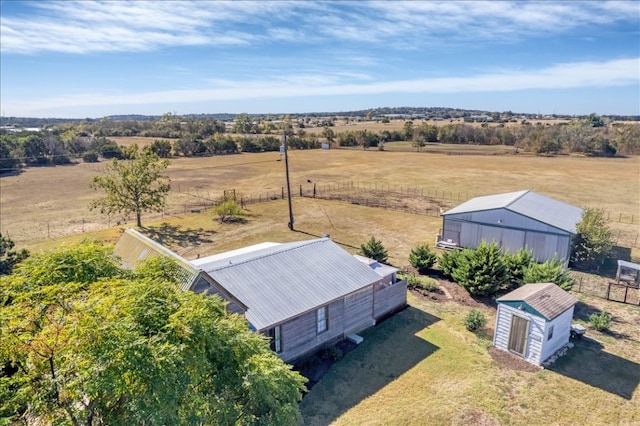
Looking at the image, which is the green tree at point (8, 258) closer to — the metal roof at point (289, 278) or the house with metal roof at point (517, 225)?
the metal roof at point (289, 278)

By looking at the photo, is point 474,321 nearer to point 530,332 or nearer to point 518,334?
point 518,334

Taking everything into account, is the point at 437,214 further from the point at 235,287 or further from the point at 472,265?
the point at 235,287

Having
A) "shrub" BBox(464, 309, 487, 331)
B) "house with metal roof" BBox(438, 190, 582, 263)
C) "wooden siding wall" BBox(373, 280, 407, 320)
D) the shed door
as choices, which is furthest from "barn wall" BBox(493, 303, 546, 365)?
"house with metal roof" BBox(438, 190, 582, 263)

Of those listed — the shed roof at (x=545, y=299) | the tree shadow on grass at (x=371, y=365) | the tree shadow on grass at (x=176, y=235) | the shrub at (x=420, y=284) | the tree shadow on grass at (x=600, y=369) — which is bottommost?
the tree shadow on grass at (x=176, y=235)

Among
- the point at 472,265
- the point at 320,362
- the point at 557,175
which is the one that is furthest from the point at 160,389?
the point at 557,175

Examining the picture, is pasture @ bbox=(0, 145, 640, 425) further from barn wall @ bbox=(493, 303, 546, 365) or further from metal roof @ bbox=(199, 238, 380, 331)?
metal roof @ bbox=(199, 238, 380, 331)

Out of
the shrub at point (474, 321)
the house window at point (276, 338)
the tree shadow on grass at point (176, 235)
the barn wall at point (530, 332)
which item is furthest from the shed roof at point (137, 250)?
the barn wall at point (530, 332)
